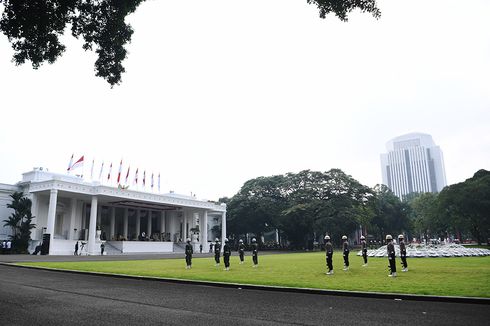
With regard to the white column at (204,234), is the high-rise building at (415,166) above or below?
above

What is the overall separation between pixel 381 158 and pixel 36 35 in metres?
193

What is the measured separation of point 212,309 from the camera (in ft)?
26.2

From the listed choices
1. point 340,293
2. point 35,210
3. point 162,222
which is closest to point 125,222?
point 162,222

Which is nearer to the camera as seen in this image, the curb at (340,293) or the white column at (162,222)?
the curb at (340,293)

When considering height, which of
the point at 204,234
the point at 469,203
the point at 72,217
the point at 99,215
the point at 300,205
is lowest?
the point at 204,234

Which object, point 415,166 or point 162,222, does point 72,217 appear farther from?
point 415,166

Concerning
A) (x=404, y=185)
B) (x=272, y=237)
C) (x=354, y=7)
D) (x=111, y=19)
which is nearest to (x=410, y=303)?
(x=354, y=7)

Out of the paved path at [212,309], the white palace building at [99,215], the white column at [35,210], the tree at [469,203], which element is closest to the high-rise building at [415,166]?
the tree at [469,203]

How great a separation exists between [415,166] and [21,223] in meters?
165

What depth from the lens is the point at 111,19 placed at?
10.5 meters

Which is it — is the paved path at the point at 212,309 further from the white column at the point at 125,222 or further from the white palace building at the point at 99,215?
the white column at the point at 125,222

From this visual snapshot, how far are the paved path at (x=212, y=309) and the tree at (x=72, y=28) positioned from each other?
257 inches

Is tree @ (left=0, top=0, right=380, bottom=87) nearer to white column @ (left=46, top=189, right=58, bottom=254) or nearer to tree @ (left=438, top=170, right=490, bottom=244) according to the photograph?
white column @ (left=46, top=189, right=58, bottom=254)

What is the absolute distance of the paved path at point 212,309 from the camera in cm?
670
